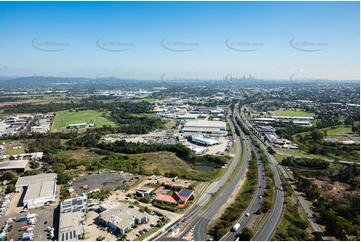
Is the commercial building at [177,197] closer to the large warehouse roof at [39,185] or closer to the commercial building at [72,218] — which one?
the commercial building at [72,218]

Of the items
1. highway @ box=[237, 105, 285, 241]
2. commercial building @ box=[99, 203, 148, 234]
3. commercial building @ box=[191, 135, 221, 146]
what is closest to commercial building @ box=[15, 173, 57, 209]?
commercial building @ box=[99, 203, 148, 234]

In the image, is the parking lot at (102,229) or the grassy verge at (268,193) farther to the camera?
the grassy verge at (268,193)

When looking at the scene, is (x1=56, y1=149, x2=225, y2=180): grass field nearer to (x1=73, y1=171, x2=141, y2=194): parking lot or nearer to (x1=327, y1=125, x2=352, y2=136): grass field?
(x1=73, y1=171, x2=141, y2=194): parking lot

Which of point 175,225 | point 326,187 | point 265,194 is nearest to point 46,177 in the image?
point 175,225

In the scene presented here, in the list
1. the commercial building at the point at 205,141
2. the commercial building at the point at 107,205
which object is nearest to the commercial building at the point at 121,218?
the commercial building at the point at 107,205

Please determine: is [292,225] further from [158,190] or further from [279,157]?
[279,157]

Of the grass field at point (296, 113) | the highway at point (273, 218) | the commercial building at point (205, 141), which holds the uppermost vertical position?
the grass field at point (296, 113)

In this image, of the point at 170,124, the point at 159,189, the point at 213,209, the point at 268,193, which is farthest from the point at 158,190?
the point at 170,124
